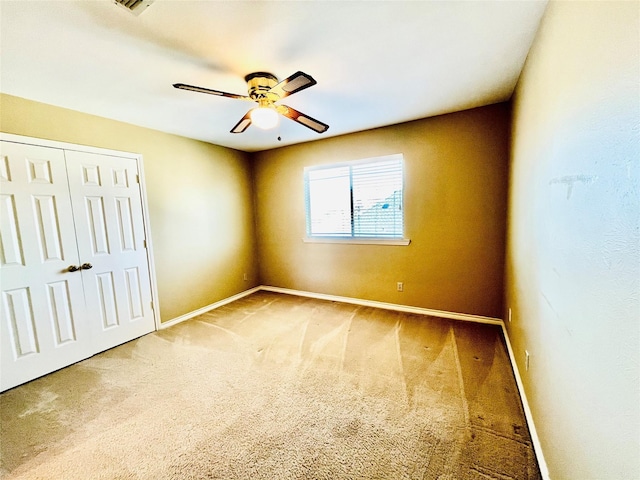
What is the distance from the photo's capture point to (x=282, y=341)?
2889 millimetres

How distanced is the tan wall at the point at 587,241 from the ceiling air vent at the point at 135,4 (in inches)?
73.1

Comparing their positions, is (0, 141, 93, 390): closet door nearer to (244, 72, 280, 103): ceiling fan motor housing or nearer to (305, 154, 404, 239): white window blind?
(244, 72, 280, 103): ceiling fan motor housing

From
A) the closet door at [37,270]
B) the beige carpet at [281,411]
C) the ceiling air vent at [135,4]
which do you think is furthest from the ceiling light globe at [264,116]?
the beige carpet at [281,411]

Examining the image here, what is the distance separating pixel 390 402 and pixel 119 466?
172 cm

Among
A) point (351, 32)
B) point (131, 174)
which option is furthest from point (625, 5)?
point (131, 174)

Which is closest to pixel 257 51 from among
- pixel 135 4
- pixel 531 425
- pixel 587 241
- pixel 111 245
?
pixel 135 4

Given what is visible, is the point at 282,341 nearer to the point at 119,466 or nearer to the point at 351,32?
the point at 119,466

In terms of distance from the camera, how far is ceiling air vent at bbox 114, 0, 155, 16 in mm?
1273

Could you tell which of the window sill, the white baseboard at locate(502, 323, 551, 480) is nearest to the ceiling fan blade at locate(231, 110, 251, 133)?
the window sill

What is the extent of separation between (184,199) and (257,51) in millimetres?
2460

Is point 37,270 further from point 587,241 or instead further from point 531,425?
point 531,425

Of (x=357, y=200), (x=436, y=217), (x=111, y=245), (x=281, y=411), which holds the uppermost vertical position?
(x=357, y=200)

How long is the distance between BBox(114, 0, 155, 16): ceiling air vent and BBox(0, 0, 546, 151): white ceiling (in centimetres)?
7

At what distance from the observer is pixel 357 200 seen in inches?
149
